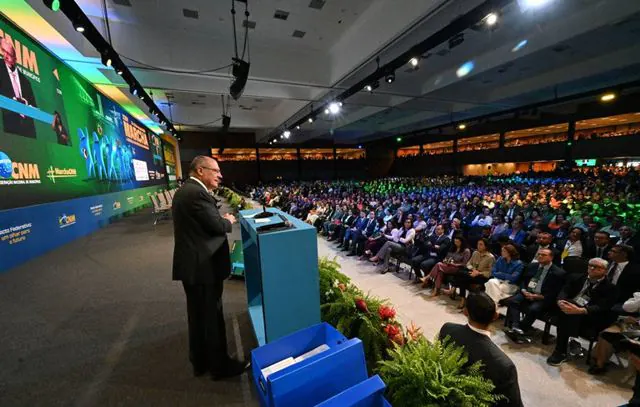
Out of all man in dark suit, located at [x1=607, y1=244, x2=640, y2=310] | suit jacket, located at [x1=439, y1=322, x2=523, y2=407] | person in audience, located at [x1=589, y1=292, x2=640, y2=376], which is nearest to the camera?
suit jacket, located at [x1=439, y1=322, x2=523, y2=407]

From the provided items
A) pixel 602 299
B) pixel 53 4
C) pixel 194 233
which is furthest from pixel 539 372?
pixel 53 4

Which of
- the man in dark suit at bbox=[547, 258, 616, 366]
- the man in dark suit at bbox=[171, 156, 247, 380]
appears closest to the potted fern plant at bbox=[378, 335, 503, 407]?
the man in dark suit at bbox=[171, 156, 247, 380]

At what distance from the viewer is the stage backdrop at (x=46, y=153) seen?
4570 millimetres

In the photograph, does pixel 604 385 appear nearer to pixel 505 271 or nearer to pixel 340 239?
pixel 505 271

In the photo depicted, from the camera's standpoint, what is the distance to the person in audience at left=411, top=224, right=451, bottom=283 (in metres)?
4.75

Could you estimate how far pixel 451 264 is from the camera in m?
4.28

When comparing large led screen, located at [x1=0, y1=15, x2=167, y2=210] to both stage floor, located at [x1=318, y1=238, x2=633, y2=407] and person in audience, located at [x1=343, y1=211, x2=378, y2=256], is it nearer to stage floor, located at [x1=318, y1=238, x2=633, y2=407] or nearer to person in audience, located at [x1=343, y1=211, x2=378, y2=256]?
person in audience, located at [x1=343, y1=211, x2=378, y2=256]

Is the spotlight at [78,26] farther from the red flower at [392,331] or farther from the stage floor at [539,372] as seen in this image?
the stage floor at [539,372]

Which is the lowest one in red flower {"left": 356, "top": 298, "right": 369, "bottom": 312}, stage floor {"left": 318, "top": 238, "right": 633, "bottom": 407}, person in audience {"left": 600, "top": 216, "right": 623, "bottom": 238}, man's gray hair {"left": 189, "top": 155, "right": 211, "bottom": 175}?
stage floor {"left": 318, "top": 238, "right": 633, "bottom": 407}

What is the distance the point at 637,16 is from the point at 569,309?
7920mm

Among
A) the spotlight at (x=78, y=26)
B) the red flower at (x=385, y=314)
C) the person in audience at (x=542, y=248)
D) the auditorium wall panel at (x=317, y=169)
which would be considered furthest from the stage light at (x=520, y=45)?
the auditorium wall panel at (x=317, y=169)

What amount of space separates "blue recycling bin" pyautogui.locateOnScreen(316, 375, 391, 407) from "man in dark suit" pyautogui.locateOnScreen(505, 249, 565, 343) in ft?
9.54

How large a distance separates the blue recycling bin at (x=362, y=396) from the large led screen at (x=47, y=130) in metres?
6.28

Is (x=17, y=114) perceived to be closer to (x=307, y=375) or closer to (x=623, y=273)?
(x=307, y=375)
